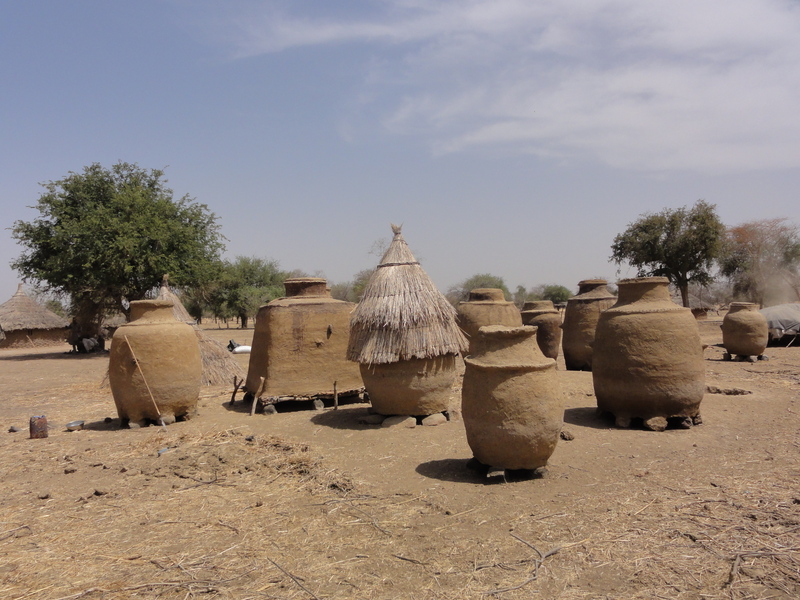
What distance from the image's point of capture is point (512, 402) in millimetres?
5004

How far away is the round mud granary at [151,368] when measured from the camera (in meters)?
8.12

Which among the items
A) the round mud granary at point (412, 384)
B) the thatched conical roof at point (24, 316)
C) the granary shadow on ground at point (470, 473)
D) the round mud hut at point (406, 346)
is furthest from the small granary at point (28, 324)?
the granary shadow on ground at point (470, 473)

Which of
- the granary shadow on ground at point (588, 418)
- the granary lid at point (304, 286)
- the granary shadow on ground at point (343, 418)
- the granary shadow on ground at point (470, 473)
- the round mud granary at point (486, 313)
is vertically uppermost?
the granary lid at point (304, 286)

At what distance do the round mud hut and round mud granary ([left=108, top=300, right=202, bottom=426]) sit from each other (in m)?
2.54

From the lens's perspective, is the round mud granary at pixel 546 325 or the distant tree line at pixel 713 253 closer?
the round mud granary at pixel 546 325

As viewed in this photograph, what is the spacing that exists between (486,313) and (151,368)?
7.18 meters

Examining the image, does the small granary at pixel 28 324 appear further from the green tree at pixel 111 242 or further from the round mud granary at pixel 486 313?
the round mud granary at pixel 486 313

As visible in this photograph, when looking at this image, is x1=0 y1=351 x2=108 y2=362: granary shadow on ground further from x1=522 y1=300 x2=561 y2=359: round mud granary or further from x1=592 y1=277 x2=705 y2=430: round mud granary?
x1=592 y1=277 x2=705 y2=430: round mud granary

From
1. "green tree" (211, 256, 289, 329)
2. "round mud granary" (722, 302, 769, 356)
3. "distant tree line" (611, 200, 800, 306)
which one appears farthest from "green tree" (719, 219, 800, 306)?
"green tree" (211, 256, 289, 329)

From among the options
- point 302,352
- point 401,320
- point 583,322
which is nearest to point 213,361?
point 302,352

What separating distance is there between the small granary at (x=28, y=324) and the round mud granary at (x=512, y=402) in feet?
86.4

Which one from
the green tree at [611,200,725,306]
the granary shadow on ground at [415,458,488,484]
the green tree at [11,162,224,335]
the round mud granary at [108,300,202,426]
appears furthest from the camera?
the green tree at [611,200,725,306]

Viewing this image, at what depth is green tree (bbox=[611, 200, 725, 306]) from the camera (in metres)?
25.0

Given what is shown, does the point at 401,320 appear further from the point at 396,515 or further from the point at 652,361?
the point at 396,515
